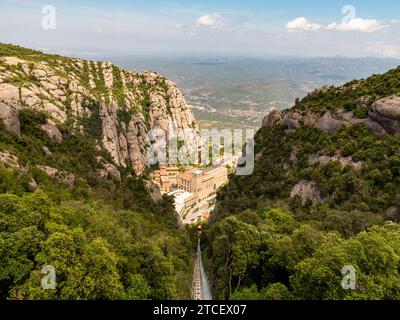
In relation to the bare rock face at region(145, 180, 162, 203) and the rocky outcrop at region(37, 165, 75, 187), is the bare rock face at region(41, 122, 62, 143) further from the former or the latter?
the bare rock face at region(145, 180, 162, 203)

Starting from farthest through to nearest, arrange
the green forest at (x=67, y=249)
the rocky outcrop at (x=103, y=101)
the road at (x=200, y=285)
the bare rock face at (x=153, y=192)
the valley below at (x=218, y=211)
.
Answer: the rocky outcrop at (x=103, y=101) < the bare rock face at (x=153, y=192) < the road at (x=200, y=285) < the valley below at (x=218, y=211) < the green forest at (x=67, y=249)

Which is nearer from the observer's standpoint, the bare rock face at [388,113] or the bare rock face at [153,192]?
the bare rock face at [388,113]

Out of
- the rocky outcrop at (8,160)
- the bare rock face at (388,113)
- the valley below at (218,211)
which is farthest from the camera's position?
the bare rock face at (388,113)

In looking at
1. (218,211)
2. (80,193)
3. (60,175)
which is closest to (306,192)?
(218,211)

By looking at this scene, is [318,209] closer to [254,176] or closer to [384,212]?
[384,212]

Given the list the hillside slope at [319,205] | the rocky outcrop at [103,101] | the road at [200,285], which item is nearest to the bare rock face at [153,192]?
the rocky outcrop at [103,101]

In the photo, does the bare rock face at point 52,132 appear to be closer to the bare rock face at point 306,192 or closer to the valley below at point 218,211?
the valley below at point 218,211

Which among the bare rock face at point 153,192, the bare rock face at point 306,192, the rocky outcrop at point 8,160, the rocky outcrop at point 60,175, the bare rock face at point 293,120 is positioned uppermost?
the bare rock face at point 293,120

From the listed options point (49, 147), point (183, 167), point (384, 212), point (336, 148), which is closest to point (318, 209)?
point (384, 212)
